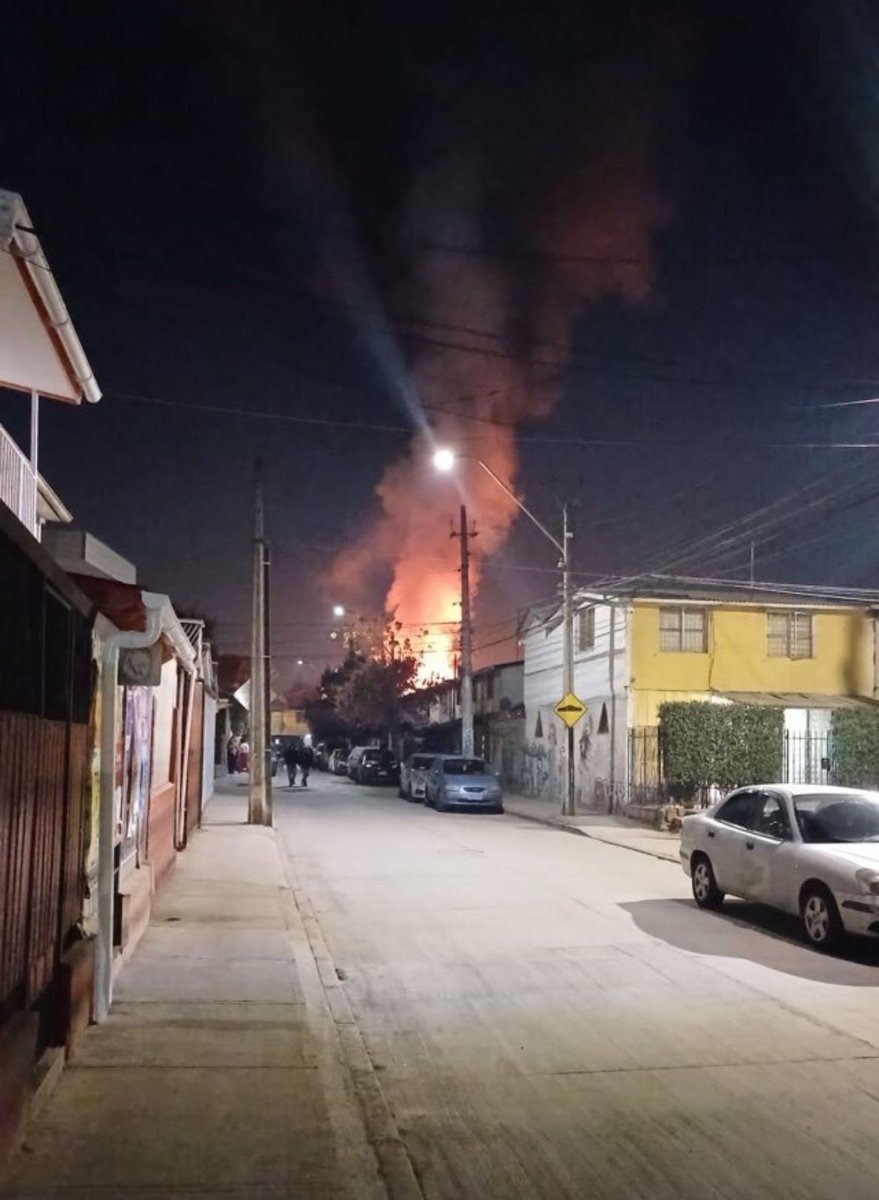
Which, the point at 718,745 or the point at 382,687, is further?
the point at 382,687

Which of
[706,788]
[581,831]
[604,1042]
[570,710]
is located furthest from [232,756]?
[604,1042]

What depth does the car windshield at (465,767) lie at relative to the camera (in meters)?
33.3

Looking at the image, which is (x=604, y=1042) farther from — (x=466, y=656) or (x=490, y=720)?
(x=490, y=720)

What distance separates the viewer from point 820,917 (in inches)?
430

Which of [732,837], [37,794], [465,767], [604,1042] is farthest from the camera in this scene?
[465,767]

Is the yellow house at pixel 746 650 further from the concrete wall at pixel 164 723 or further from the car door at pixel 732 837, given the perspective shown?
the car door at pixel 732 837

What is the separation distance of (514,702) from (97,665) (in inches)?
1655

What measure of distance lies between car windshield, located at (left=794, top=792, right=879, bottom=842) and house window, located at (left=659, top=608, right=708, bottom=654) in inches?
778

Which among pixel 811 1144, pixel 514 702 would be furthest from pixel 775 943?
pixel 514 702

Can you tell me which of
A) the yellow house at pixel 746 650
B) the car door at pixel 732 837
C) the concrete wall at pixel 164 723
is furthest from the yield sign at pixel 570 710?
the car door at pixel 732 837

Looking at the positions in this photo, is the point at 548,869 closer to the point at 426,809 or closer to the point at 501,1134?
the point at 501,1134

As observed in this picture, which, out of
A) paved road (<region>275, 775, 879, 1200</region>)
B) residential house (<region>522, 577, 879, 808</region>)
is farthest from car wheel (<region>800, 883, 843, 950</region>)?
residential house (<region>522, 577, 879, 808</region>)

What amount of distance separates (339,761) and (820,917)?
164ft

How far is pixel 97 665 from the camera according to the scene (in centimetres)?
805
